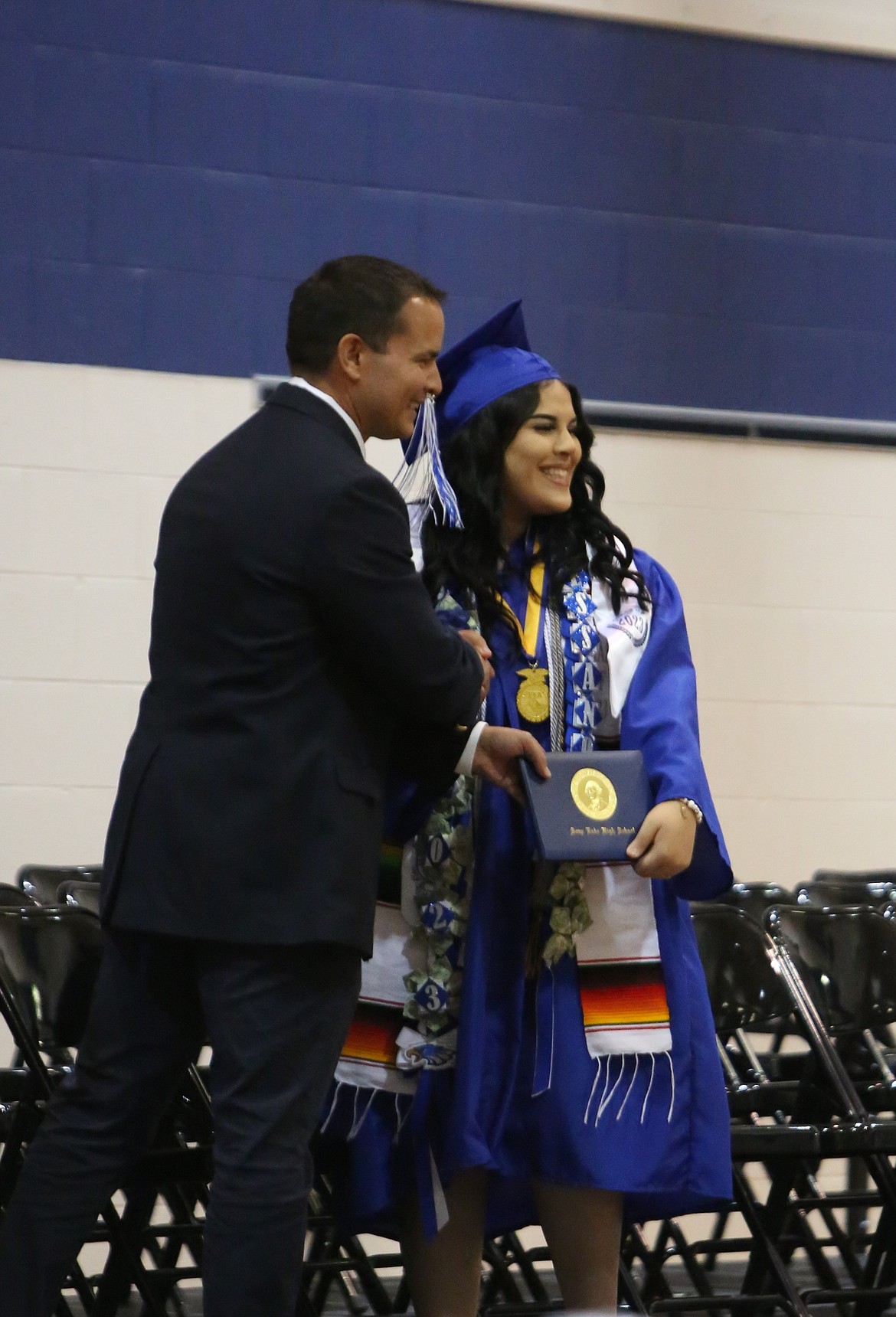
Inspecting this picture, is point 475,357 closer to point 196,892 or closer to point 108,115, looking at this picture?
point 196,892

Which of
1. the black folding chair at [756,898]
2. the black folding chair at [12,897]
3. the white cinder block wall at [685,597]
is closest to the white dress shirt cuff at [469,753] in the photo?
the black folding chair at [12,897]

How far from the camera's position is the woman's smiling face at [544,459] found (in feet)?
8.42

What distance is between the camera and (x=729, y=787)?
16.5ft

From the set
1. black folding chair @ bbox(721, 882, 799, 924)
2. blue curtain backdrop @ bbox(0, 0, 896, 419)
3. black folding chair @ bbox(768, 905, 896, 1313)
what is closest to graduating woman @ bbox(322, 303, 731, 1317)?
black folding chair @ bbox(768, 905, 896, 1313)

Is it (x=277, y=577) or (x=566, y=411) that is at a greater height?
(x=566, y=411)

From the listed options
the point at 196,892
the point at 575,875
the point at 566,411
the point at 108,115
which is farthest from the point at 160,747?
the point at 108,115

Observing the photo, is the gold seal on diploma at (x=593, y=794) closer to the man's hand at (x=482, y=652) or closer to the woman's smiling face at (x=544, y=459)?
the man's hand at (x=482, y=652)

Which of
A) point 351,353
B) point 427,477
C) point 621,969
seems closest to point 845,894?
point 621,969

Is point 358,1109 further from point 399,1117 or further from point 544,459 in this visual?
point 544,459

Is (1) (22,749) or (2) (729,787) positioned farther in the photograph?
(2) (729,787)

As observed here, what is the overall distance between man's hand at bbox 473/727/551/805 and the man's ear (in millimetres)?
520

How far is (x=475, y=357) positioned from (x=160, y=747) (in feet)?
2.78

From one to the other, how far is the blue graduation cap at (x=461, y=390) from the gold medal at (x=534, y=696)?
25cm

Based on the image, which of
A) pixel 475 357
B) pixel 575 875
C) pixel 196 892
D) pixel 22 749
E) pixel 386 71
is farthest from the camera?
pixel 386 71
